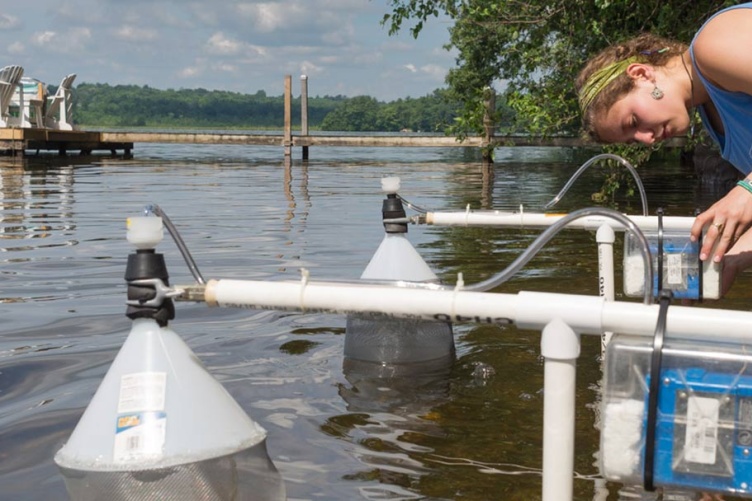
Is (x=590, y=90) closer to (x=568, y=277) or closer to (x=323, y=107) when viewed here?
(x=568, y=277)

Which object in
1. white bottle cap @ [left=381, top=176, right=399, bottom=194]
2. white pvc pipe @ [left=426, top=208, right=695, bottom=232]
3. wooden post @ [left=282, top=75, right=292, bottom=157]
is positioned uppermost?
wooden post @ [left=282, top=75, right=292, bottom=157]

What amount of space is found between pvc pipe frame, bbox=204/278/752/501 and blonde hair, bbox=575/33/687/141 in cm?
152

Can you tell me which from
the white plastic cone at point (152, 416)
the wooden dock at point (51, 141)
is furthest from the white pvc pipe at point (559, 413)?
the wooden dock at point (51, 141)

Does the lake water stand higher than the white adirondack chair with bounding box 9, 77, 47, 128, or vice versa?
the white adirondack chair with bounding box 9, 77, 47, 128

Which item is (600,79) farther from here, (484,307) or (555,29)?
(555,29)

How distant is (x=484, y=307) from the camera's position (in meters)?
2.21

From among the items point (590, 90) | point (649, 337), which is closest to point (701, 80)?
point (590, 90)

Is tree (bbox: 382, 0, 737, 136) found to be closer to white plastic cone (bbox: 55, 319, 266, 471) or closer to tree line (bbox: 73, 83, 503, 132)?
white plastic cone (bbox: 55, 319, 266, 471)

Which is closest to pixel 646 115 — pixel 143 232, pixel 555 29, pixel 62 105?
pixel 143 232

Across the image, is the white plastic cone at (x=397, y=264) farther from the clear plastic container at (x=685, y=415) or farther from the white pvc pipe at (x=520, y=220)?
the clear plastic container at (x=685, y=415)

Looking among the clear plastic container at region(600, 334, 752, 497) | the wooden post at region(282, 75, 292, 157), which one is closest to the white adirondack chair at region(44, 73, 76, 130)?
the wooden post at region(282, 75, 292, 157)

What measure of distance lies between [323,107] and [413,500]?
177225mm

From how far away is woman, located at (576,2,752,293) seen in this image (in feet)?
9.60

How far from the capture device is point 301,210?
14.3 meters
